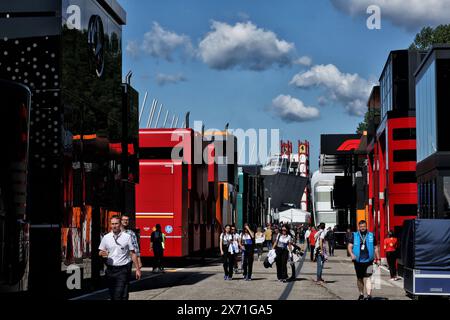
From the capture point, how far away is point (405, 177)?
45938 millimetres

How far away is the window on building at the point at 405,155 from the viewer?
45.8 metres

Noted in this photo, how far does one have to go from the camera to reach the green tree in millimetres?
71500

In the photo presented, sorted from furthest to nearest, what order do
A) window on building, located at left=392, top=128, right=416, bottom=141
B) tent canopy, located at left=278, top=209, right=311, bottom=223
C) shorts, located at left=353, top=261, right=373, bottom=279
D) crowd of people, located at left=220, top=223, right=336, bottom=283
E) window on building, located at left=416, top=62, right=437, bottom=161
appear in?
tent canopy, located at left=278, top=209, right=311, bottom=223 < window on building, located at left=392, top=128, right=416, bottom=141 < window on building, located at left=416, top=62, right=437, bottom=161 < crowd of people, located at left=220, top=223, right=336, bottom=283 < shorts, located at left=353, top=261, right=373, bottom=279

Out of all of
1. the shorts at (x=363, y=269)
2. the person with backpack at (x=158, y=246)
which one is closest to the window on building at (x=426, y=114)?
the person with backpack at (x=158, y=246)

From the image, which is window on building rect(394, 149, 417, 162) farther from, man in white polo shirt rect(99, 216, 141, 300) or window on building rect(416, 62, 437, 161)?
man in white polo shirt rect(99, 216, 141, 300)

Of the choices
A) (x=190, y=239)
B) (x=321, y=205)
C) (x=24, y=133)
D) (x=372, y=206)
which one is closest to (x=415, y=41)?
(x=372, y=206)

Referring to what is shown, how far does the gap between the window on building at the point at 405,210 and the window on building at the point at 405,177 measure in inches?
51.3

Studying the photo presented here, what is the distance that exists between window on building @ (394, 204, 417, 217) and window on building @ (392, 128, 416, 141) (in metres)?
3.57

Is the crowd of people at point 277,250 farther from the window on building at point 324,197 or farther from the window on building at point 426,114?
the window on building at point 324,197

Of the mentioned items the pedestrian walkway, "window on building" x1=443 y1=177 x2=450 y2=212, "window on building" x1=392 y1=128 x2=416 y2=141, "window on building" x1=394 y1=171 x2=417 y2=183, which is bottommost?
the pedestrian walkway

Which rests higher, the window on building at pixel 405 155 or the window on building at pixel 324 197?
the window on building at pixel 405 155

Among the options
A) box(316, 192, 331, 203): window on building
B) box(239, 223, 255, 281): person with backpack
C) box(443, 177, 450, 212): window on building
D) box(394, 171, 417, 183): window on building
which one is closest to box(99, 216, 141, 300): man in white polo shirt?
box(239, 223, 255, 281): person with backpack
